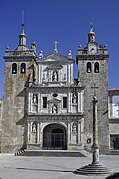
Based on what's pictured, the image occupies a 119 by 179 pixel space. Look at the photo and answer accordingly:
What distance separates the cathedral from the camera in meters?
36.2

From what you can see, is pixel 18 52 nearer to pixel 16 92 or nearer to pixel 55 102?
pixel 16 92

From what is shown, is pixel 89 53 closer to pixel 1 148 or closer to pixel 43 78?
pixel 43 78

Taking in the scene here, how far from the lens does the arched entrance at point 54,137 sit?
36.6 meters

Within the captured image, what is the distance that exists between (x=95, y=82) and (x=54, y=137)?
8.90m

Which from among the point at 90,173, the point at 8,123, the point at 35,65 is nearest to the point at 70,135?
the point at 8,123

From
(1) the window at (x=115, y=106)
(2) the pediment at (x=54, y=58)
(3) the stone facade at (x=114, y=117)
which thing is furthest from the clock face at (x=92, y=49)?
(1) the window at (x=115, y=106)

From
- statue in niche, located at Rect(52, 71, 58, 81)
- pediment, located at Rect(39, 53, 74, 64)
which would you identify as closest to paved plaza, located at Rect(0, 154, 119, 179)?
statue in niche, located at Rect(52, 71, 58, 81)

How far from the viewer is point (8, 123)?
3706 centimetres

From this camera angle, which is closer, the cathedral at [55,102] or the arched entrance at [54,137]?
the cathedral at [55,102]

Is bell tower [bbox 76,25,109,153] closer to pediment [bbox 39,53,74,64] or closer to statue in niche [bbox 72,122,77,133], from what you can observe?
statue in niche [bbox 72,122,77,133]

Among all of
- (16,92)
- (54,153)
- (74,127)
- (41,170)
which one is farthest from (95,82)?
A: (41,170)

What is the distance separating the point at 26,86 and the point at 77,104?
7.12 metres

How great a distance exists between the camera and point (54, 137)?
37125mm

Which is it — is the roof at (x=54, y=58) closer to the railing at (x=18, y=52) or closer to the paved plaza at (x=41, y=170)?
the railing at (x=18, y=52)
